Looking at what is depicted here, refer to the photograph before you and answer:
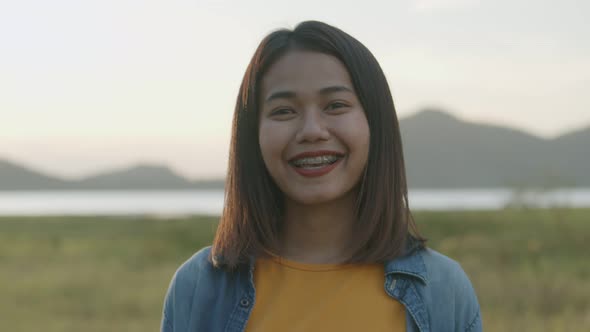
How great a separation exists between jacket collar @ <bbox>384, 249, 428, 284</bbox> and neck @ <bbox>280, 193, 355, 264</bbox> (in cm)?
14

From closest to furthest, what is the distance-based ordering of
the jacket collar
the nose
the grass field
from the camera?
the nose → the jacket collar → the grass field

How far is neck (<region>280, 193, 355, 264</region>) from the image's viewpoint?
2.28 metres

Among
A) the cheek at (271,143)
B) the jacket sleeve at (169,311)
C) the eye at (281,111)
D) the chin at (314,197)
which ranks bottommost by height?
the jacket sleeve at (169,311)

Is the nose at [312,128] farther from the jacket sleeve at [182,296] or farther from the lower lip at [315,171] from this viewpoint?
the jacket sleeve at [182,296]

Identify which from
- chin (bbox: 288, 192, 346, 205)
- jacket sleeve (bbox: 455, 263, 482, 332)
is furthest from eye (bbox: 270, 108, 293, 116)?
jacket sleeve (bbox: 455, 263, 482, 332)

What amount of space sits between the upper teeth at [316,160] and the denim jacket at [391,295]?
0.36m

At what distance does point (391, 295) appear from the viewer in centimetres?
219

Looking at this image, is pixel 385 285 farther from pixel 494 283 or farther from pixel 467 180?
pixel 467 180

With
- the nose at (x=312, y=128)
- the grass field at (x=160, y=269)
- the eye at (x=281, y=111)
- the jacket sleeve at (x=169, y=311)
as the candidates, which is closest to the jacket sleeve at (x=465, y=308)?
the nose at (x=312, y=128)

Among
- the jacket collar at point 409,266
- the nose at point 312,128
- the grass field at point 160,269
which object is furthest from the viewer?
the grass field at point 160,269

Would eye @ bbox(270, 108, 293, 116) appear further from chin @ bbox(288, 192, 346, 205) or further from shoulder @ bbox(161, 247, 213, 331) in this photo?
shoulder @ bbox(161, 247, 213, 331)

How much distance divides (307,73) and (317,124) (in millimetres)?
169

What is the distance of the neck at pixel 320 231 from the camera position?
2.28 m

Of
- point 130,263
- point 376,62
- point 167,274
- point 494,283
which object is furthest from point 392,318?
point 130,263
